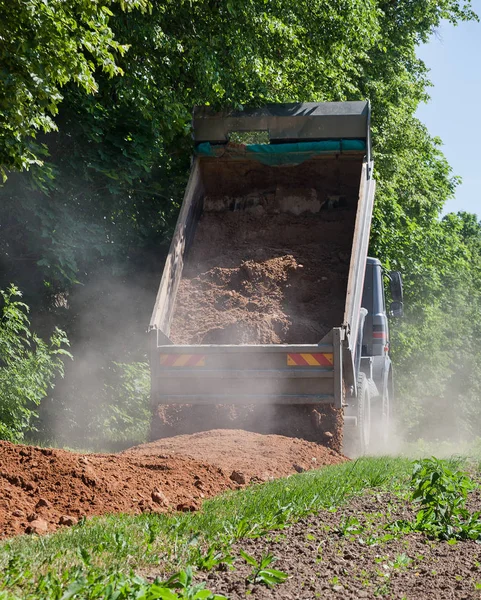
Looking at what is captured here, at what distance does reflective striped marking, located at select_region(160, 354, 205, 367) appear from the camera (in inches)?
344

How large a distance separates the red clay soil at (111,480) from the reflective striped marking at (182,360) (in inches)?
49.7

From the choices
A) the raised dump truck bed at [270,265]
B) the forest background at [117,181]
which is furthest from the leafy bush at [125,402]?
the raised dump truck bed at [270,265]

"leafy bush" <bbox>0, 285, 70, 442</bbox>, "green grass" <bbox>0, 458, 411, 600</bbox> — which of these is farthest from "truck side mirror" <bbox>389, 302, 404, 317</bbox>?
"green grass" <bbox>0, 458, 411, 600</bbox>

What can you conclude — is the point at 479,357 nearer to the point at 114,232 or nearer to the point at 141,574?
the point at 114,232

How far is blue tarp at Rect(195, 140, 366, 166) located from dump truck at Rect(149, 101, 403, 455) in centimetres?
1

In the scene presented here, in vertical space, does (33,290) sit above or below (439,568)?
above

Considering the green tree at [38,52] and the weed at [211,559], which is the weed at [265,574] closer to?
the weed at [211,559]

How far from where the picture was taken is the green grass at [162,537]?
3523 millimetres

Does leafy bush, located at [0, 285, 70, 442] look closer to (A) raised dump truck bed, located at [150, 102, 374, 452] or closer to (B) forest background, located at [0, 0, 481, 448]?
(B) forest background, located at [0, 0, 481, 448]

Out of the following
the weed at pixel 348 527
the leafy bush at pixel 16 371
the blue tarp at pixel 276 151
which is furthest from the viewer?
the blue tarp at pixel 276 151

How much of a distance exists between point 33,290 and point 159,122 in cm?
288

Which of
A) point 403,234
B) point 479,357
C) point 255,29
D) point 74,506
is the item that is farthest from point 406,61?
point 74,506

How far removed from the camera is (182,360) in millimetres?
8758

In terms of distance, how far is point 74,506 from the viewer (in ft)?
16.3
